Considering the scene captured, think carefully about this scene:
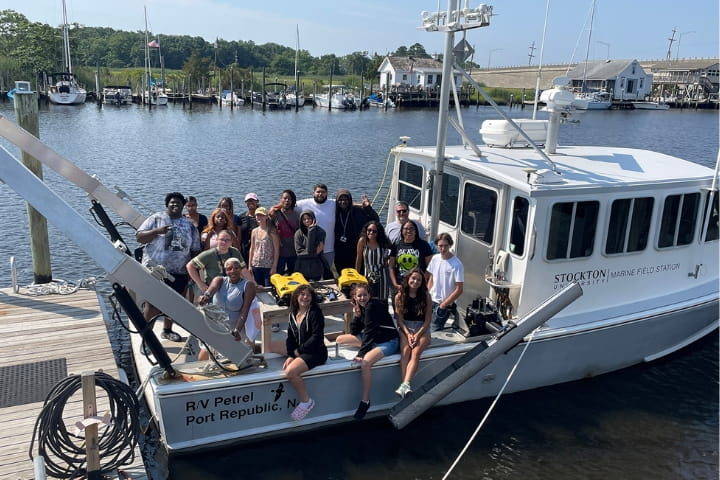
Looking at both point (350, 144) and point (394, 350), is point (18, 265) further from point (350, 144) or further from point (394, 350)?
point (350, 144)

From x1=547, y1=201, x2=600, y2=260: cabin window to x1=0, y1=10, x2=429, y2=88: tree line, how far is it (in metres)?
74.0

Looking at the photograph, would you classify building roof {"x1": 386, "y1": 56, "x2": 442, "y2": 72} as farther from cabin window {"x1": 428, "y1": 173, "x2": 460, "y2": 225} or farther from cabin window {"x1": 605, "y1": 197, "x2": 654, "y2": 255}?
cabin window {"x1": 605, "y1": 197, "x2": 654, "y2": 255}

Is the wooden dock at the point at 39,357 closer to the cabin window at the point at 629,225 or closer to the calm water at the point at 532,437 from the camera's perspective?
the calm water at the point at 532,437

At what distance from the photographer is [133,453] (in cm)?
545

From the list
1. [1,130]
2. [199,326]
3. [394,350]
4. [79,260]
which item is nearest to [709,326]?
[394,350]

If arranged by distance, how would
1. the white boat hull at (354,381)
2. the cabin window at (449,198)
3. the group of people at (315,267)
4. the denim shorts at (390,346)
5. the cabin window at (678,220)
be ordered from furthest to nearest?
the cabin window at (449,198)
the cabin window at (678,220)
the denim shorts at (390,346)
the group of people at (315,267)
the white boat hull at (354,381)

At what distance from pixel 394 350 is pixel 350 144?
32.1 metres

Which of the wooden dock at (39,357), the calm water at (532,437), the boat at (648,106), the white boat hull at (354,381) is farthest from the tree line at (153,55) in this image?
the white boat hull at (354,381)

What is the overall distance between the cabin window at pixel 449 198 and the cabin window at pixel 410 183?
52 cm

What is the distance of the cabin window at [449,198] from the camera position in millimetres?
8047

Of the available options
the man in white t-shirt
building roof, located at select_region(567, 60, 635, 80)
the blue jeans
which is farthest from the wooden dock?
building roof, located at select_region(567, 60, 635, 80)

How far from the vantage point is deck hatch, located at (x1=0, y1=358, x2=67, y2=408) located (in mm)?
6223

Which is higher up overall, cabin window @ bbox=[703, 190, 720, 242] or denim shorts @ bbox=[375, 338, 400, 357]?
cabin window @ bbox=[703, 190, 720, 242]

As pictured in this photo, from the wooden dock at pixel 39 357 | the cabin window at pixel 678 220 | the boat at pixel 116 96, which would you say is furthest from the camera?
the boat at pixel 116 96
